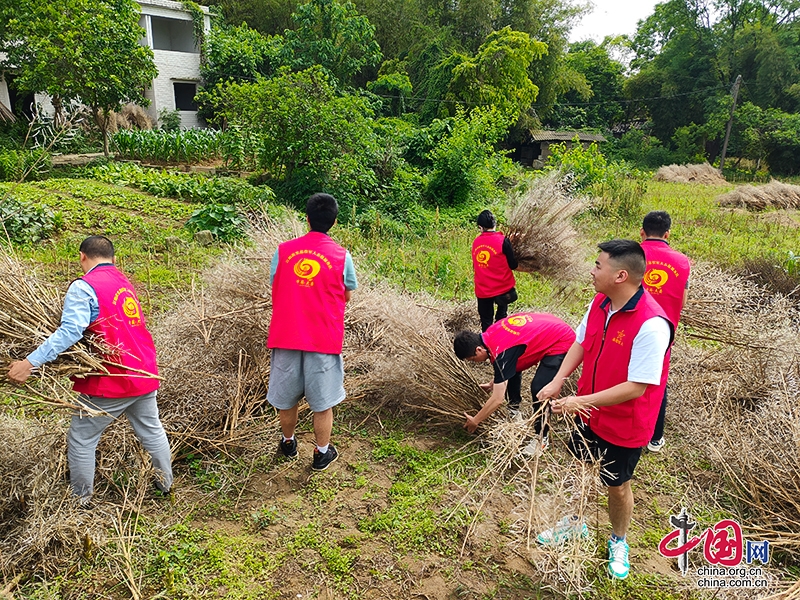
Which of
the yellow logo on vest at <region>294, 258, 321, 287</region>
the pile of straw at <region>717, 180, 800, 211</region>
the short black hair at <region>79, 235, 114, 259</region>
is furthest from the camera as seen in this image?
the pile of straw at <region>717, 180, 800, 211</region>

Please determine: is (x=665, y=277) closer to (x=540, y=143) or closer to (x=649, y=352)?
(x=649, y=352)

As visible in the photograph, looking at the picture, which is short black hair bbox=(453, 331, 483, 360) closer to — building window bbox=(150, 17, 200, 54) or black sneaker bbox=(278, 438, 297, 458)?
black sneaker bbox=(278, 438, 297, 458)

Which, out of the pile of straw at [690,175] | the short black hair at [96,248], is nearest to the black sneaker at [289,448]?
the short black hair at [96,248]

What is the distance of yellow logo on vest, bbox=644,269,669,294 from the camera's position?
3684 millimetres

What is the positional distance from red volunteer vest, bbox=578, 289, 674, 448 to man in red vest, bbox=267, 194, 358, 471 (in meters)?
1.52

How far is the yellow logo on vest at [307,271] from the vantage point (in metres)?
3.21

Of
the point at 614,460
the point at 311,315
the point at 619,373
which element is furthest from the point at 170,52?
the point at 614,460

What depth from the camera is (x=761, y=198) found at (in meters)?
14.8

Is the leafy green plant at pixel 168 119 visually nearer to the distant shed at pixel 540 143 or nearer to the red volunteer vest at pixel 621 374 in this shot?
the distant shed at pixel 540 143

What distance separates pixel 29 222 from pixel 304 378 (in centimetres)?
635

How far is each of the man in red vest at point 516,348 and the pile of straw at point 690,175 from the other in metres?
21.3

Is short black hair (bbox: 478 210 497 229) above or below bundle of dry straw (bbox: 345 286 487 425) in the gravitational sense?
above

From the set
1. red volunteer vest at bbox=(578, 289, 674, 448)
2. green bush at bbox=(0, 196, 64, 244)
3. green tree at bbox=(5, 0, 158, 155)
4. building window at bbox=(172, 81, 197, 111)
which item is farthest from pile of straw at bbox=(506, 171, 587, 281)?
building window at bbox=(172, 81, 197, 111)

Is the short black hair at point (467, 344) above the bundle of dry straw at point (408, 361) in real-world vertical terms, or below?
above
